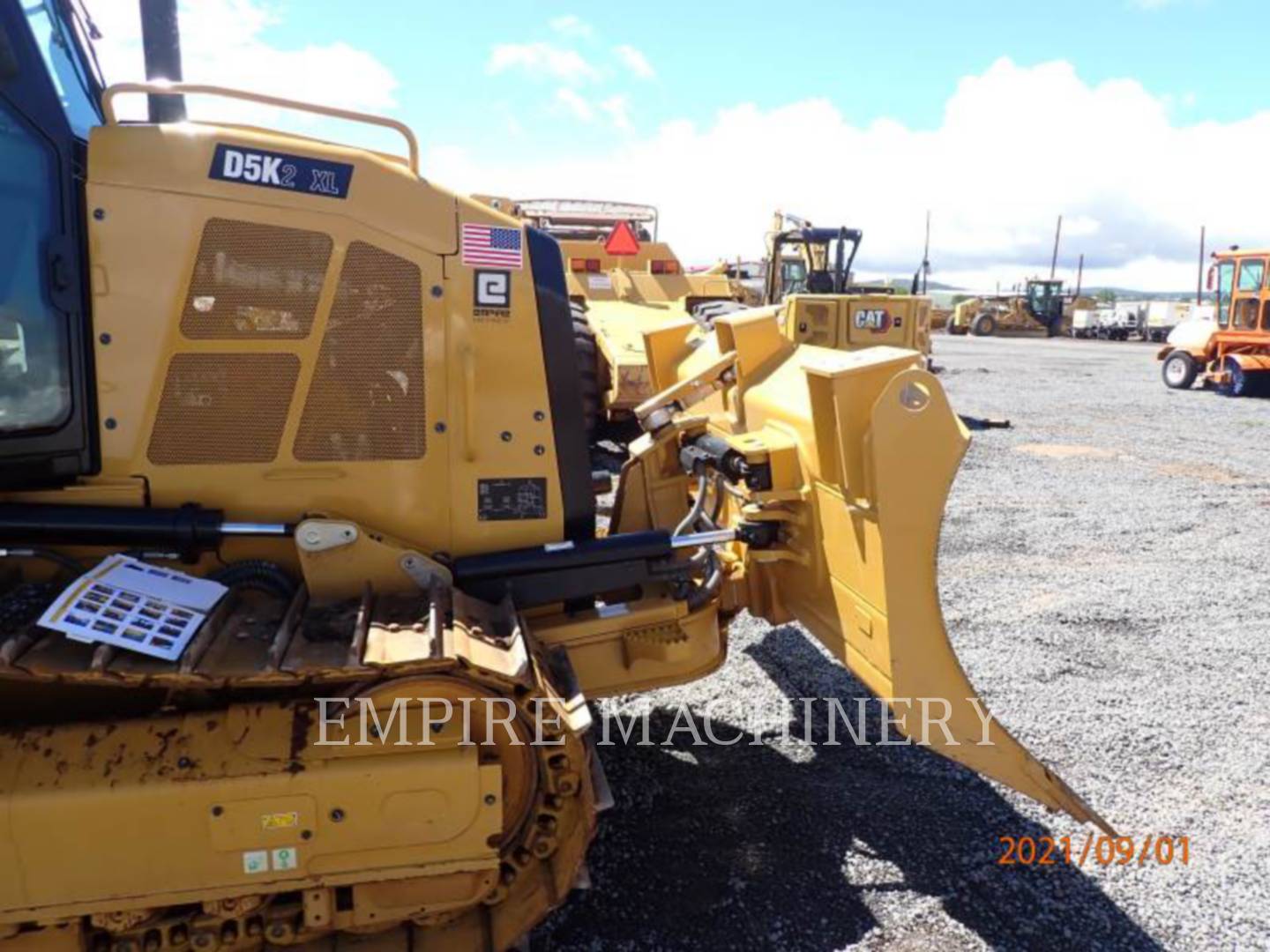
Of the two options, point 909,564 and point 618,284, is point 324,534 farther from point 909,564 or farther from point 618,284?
point 618,284

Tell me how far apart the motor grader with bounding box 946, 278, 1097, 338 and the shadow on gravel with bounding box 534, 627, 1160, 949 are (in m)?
39.7

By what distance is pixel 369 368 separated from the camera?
269cm

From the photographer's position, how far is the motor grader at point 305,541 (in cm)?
230

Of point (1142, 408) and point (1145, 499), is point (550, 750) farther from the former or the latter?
point (1142, 408)

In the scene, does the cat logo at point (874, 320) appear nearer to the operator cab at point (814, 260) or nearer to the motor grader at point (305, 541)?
the operator cab at point (814, 260)

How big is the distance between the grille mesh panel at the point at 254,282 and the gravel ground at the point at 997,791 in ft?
6.62

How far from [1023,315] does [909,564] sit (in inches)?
1649

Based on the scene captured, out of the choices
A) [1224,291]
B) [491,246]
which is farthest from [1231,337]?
[491,246]

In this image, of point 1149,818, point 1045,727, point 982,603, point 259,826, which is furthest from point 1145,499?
point 259,826

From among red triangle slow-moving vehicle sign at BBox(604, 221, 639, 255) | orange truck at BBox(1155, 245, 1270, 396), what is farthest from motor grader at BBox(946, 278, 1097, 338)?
red triangle slow-moving vehicle sign at BBox(604, 221, 639, 255)

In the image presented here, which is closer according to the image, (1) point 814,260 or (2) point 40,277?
(2) point 40,277

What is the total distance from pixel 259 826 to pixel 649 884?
4.33ft

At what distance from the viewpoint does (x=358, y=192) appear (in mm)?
2635

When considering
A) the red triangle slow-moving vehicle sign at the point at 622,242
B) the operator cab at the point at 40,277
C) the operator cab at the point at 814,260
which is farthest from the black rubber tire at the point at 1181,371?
the operator cab at the point at 40,277
